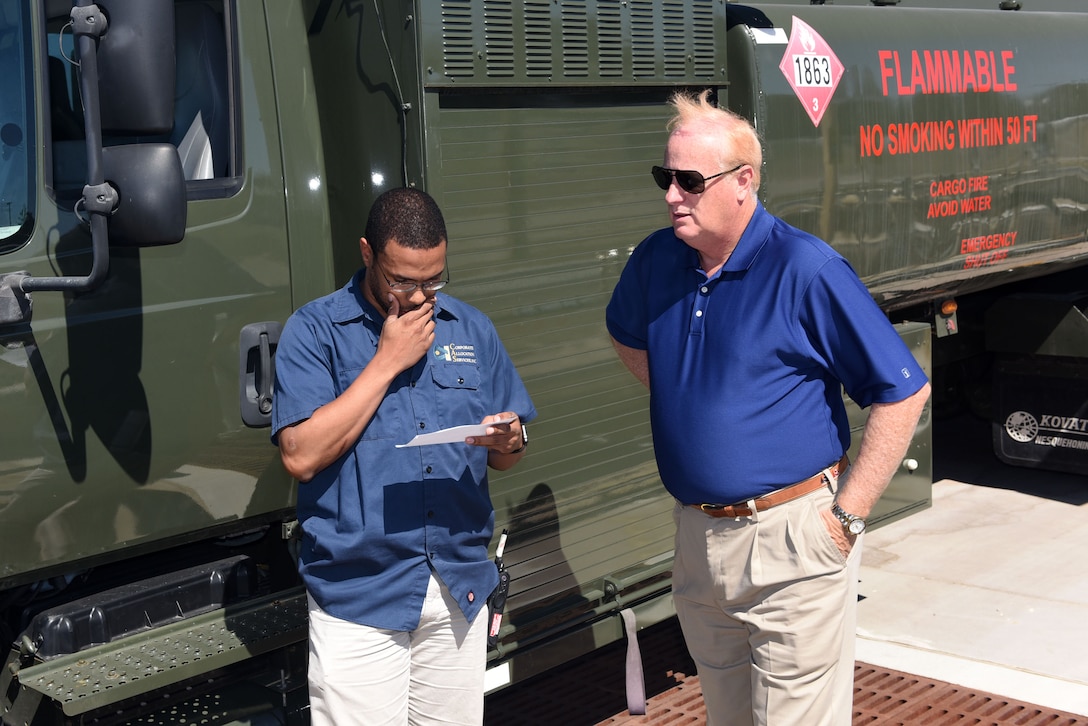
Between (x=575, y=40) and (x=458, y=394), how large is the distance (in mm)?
1357

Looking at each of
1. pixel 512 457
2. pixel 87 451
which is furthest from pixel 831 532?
pixel 87 451

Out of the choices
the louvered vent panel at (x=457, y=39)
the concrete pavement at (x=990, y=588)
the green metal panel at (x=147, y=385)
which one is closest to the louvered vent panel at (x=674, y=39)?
the louvered vent panel at (x=457, y=39)

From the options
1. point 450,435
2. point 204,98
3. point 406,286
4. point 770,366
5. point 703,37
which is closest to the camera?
point 450,435

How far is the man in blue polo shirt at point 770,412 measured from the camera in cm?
293

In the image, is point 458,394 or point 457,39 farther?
point 457,39

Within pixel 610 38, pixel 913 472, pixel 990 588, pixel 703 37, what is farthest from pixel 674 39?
pixel 990 588

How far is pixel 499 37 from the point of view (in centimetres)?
356

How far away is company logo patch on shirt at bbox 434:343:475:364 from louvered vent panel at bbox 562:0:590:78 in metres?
1.13

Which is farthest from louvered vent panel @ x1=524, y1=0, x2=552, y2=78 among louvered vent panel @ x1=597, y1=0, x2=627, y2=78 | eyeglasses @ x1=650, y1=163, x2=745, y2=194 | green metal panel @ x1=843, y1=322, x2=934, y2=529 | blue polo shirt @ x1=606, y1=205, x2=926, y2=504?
green metal panel @ x1=843, y1=322, x2=934, y2=529

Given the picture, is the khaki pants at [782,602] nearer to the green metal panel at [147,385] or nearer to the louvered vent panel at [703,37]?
the green metal panel at [147,385]

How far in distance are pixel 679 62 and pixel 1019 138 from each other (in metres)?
2.28

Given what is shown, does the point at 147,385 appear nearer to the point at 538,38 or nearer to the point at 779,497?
the point at 538,38

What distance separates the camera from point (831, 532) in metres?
2.99

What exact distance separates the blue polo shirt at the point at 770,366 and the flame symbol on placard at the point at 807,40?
1718 mm
